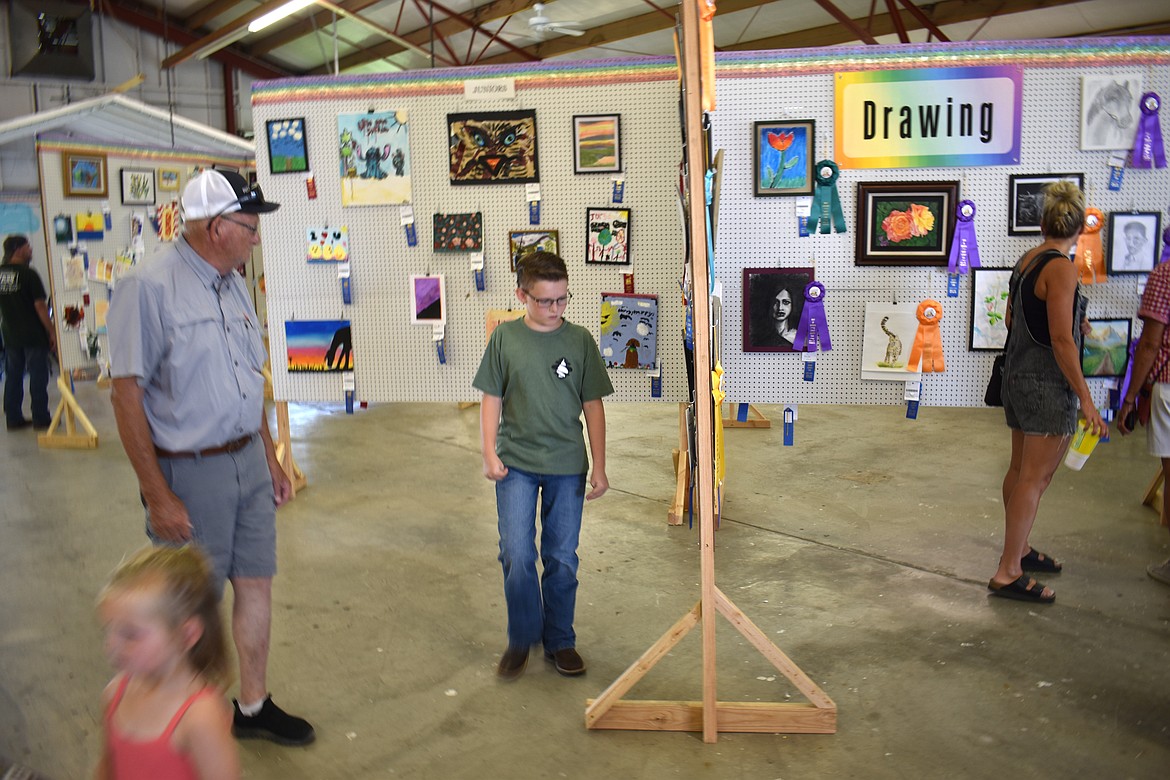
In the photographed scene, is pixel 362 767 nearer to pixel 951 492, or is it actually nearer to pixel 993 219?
pixel 993 219

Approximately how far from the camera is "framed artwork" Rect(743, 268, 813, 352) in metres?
4.46

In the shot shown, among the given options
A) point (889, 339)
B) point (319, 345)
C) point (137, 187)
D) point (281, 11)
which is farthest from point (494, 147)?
point (281, 11)

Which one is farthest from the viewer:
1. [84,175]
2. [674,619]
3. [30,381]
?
[30,381]

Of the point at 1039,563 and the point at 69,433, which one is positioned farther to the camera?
the point at 69,433

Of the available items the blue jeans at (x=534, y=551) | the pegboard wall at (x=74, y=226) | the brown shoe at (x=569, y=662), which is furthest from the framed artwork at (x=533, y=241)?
the pegboard wall at (x=74, y=226)

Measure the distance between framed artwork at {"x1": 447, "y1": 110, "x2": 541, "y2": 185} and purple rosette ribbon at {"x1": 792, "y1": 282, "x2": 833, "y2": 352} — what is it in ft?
4.97

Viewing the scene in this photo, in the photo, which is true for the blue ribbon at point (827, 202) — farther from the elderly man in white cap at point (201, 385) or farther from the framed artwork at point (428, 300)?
the elderly man in white cap at point (201, 385)

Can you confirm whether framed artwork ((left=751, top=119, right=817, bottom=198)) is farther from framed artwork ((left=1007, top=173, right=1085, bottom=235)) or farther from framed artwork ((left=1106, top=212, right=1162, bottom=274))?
framed artwork ((left=1106, top=212, right=1162, bottom=274))

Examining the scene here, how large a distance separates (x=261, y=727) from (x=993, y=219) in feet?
12.2

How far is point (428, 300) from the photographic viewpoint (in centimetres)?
503

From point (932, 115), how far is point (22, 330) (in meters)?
7.93

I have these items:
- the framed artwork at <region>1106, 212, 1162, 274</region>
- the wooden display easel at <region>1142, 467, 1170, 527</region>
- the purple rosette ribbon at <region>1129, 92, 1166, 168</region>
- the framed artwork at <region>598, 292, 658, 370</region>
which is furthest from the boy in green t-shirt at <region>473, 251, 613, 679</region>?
the wooden display easel at <region>1142, 467, 1170, 527</region>

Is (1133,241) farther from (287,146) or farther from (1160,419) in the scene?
(287,146)

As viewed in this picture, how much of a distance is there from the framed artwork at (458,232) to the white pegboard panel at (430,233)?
4cm
